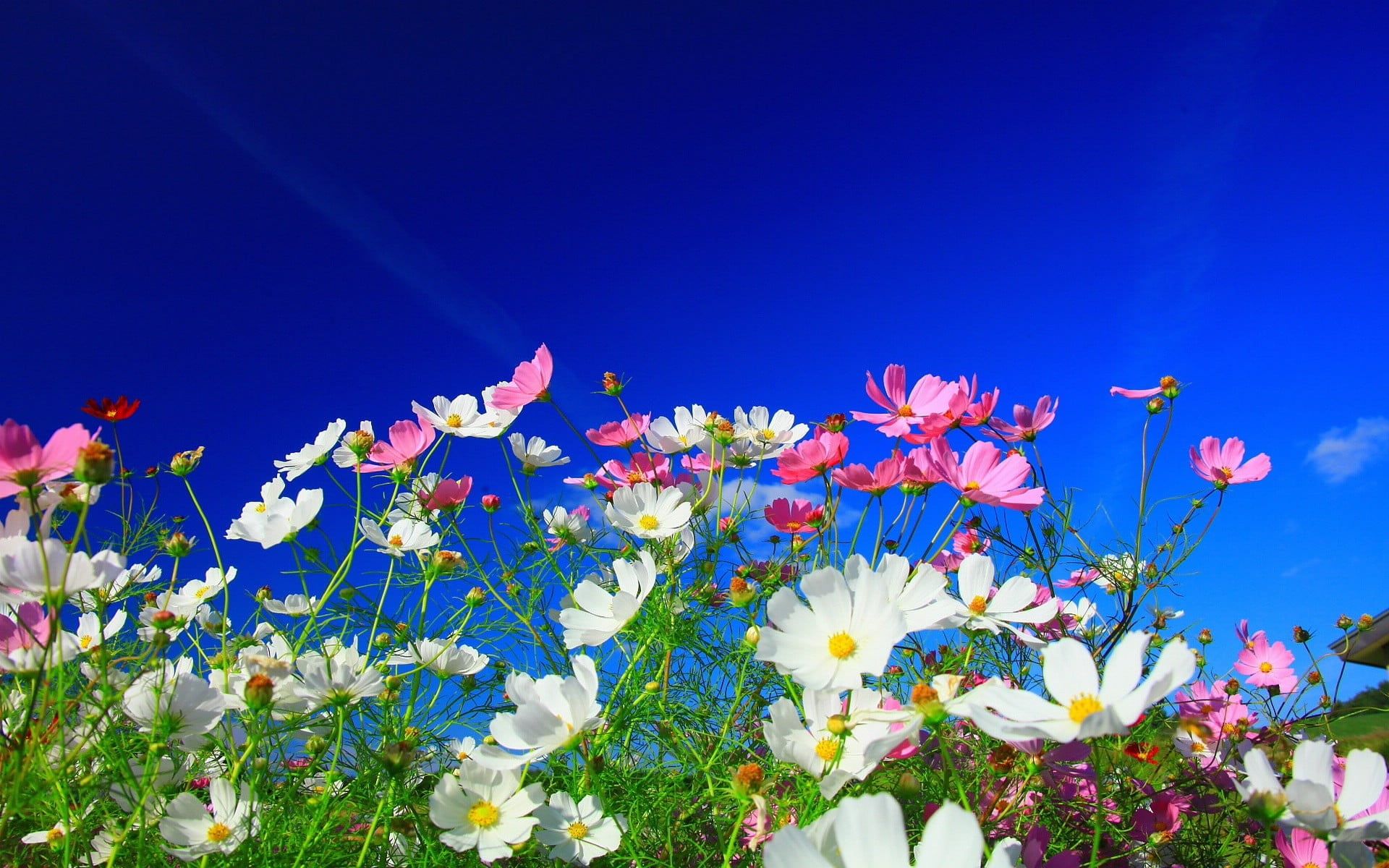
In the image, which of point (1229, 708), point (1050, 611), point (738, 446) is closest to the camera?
point (1050, 611)

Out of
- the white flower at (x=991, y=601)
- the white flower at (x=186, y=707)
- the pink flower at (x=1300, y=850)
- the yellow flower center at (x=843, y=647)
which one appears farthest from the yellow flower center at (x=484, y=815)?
the pink flower at (x=1300, y=850)

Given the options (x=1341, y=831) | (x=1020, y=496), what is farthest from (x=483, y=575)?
(x=1341, y=831)

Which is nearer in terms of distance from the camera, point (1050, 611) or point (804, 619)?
point (804, 619)

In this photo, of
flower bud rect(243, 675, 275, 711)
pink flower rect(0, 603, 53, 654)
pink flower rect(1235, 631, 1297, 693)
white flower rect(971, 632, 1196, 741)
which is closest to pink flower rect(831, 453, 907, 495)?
white flower rect(971, 632, 1196, 741)

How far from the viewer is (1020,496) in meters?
0.96

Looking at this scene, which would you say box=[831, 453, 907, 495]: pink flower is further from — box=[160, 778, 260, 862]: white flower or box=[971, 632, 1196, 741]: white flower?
box=[160, 778, 260, 862]: white flower

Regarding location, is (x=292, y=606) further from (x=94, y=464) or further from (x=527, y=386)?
(x=94, y=464)

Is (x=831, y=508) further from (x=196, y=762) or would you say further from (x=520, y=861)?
(x=196, y=762)

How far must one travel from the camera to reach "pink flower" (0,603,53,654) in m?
0.78

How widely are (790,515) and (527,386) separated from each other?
448 mm

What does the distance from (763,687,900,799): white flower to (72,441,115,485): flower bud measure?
557 mm

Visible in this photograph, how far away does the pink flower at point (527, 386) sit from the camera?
1185 mm

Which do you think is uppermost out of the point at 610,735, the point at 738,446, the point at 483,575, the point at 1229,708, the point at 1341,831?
the point at 738,446

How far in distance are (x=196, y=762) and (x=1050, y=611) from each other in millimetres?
999
